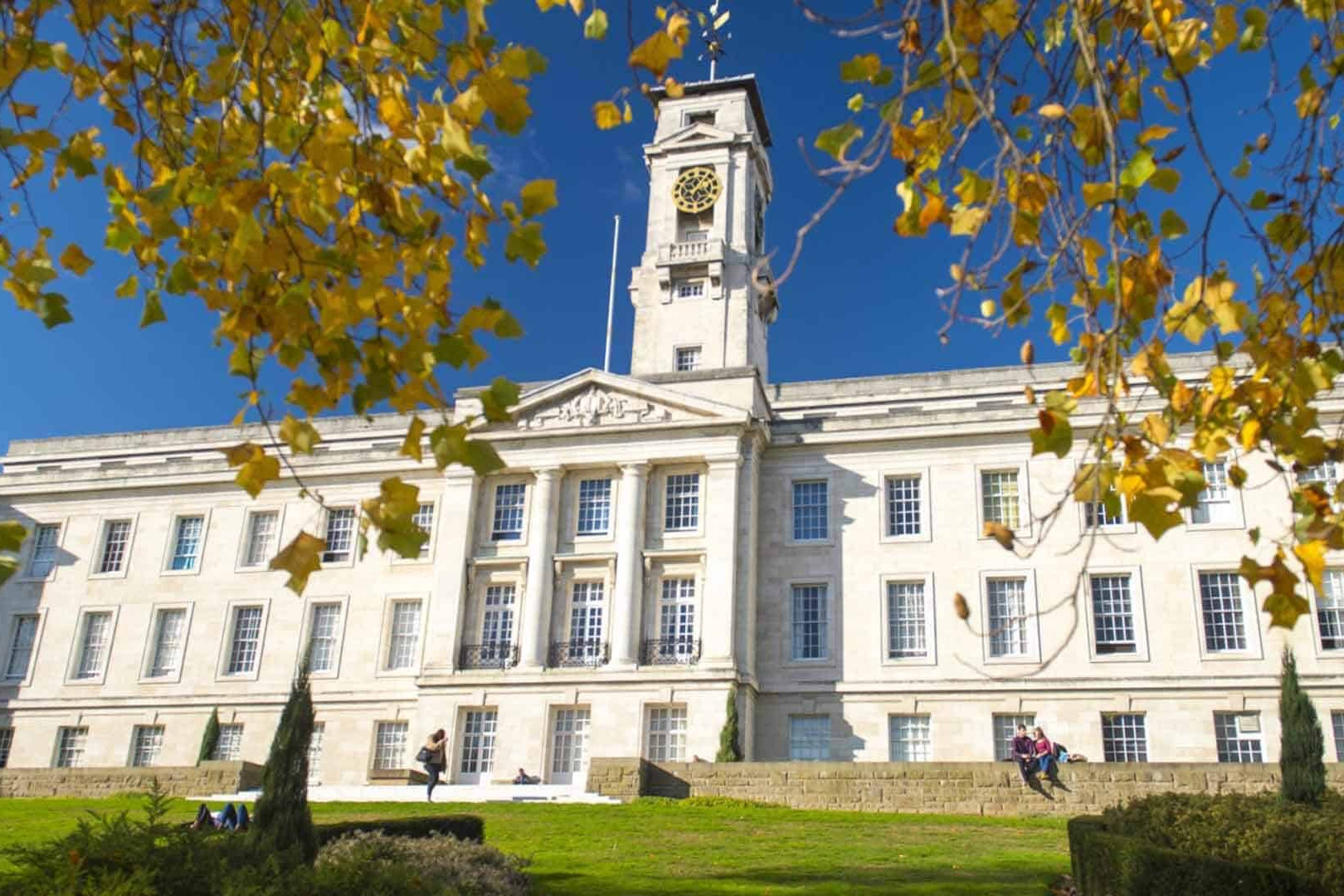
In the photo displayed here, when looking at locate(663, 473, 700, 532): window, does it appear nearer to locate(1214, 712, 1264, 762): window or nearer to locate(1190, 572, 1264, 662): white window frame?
locate(1190, 572, 1264, 662): white window frame

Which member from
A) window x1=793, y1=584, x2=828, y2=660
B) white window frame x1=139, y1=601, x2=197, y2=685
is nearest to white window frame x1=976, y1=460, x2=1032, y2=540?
window x1=793, y1=584, x2=828, y2=660

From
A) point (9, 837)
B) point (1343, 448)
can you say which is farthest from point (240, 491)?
point (1343, 448)

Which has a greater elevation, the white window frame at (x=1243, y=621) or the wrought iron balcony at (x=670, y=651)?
the white window frame at (x=1243, y=621)

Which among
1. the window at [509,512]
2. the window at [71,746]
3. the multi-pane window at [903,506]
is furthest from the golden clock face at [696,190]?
the window at [71,746]

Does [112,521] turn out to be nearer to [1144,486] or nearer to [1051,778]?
[1051,778]

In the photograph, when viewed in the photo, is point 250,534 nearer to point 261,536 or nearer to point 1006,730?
point 261,536

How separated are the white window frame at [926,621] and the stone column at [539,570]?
402 inches

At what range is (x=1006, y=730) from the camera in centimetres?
3544

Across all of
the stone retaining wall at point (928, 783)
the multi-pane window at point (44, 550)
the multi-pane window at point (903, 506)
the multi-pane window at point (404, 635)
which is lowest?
the stone retaining wall at point (928, 783)

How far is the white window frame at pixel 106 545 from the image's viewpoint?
44.2 meters

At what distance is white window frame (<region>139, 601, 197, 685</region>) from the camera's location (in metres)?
42.2

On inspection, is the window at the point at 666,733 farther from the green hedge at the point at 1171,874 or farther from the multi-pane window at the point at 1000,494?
the green hedge at the point at 1171,874

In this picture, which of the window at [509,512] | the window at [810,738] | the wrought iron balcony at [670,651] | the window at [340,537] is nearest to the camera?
the window at [810,738]

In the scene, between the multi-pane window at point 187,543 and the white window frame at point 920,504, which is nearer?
the white window frame at point 920,504
